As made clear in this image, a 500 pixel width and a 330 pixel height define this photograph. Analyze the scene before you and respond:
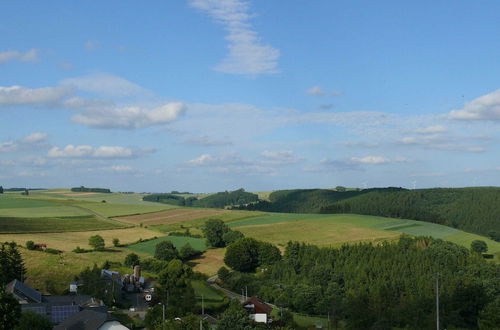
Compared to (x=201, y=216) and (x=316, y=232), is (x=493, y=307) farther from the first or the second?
(x=201, y=216)

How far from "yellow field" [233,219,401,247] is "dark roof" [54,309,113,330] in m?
76.6

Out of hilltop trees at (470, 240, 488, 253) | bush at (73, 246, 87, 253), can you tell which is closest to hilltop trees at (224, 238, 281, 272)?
bush at (73, 246, 87, 253)

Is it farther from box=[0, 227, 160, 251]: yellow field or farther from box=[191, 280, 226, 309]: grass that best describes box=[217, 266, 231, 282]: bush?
box=[0, 227, 160, 251]: yellow field

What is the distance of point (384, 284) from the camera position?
10106cm

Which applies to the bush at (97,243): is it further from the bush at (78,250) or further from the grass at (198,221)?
the grass at (198,221)

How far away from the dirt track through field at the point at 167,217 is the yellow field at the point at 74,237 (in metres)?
20.0

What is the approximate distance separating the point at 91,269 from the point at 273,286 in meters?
32.4

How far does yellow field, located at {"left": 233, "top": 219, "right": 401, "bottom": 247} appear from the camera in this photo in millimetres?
142875

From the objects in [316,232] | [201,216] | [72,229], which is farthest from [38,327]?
[201,216]

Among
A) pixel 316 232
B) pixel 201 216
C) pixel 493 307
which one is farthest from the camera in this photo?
pixel 201 216

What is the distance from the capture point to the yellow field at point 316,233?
143 m

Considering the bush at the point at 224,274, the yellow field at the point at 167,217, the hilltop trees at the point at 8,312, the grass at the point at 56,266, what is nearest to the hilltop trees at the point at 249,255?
the bush at the point at 224,274

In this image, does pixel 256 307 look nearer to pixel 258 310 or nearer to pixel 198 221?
pixel 258 310

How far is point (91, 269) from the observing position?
102688mm
